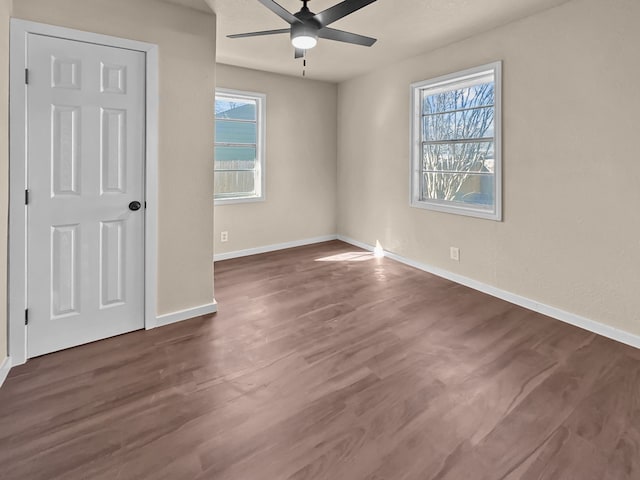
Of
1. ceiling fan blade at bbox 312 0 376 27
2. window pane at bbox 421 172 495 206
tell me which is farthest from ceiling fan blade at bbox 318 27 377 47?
window pane at bbox 421 172 495 206

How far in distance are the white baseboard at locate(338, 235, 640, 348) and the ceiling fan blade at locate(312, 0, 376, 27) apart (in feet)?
9.16

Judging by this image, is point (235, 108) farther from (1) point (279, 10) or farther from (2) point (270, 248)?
(1) point (279, 10)

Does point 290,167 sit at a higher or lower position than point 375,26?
lower

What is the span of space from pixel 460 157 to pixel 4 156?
12.8ft

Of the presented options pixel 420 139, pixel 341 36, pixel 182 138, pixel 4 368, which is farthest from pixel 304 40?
pixel 4 368

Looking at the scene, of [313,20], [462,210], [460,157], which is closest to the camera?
[313,20]

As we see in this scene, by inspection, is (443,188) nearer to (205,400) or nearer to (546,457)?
(546,457)

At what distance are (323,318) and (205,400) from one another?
129 centimetres

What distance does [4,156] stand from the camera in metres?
2.14

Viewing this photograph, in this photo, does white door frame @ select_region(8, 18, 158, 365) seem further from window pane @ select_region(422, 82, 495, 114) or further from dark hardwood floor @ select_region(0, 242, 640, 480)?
window pane @ select_region(422, 82, 495, 114)

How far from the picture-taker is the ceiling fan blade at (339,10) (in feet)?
6.83

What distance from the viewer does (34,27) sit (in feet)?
Result: 7.42

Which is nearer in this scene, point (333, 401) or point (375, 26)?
point (333, 401)

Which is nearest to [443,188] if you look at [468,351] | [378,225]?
[378,225]
